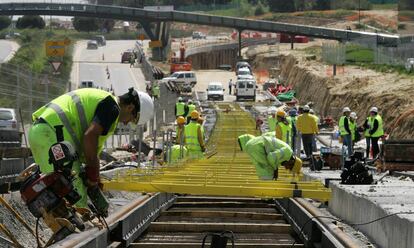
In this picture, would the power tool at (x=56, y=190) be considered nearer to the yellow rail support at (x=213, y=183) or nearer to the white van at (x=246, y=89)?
the yellow rail support at (x=213, y=183)

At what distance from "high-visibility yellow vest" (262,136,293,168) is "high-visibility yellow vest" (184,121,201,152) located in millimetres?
7729

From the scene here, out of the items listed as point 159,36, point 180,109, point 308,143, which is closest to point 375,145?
point 308,143

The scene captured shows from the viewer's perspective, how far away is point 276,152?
704 inches

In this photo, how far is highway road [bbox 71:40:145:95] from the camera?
331 feet

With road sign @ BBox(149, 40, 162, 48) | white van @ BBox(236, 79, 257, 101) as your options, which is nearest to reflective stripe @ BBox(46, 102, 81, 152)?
white van @ BBox(236, 79, 257, 101)

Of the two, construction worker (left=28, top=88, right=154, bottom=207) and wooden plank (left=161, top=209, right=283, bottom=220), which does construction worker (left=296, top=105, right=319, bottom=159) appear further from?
construction worker (left=28, top=88, right=154, bottom=207)

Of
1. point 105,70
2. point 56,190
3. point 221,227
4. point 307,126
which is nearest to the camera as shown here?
point 56,190

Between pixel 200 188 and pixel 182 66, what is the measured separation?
11076cm

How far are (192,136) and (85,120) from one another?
50.8 feet

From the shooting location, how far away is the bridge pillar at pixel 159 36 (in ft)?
482

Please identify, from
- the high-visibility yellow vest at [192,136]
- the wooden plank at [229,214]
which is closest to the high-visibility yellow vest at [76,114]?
the wooden plank at [229,214]

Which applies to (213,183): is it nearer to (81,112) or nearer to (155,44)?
(81,112)

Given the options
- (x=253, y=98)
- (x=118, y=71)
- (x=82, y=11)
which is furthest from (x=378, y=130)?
(x=82, y=11)

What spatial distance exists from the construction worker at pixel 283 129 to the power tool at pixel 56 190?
15.2 metres
